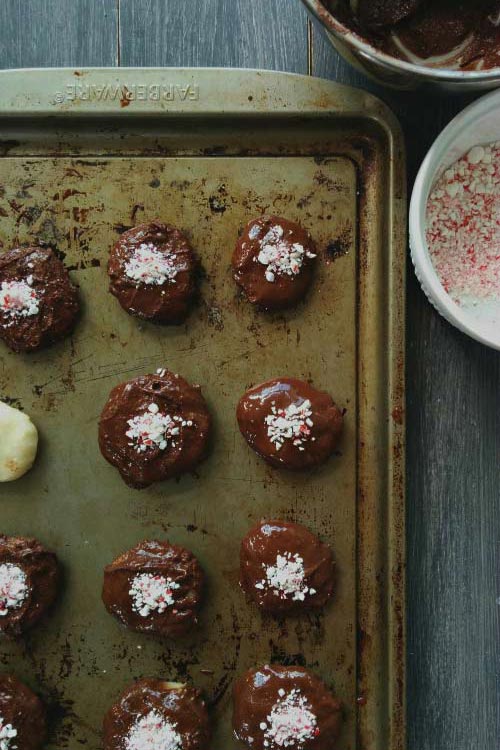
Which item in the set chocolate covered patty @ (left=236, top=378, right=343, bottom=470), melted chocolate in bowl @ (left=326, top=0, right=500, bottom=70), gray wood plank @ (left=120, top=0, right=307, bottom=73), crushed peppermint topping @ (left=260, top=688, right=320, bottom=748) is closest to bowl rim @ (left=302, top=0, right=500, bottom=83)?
melted chocolate in bowl @ (left=326, top=0, right=500, bottom=70)

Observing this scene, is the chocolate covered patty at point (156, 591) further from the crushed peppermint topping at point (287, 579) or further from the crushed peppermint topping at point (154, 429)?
the crushed peppermint topping at point (154, 429)

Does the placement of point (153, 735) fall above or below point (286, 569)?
below

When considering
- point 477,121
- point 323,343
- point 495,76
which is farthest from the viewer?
point 323,343

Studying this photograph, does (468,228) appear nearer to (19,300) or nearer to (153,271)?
(153,271)

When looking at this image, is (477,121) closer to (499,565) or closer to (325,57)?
(325,57)

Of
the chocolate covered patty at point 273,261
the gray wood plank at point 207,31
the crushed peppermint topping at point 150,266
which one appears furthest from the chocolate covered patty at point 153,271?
the gray wood plank at point 207,31

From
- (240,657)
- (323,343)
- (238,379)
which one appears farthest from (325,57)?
(240,657)

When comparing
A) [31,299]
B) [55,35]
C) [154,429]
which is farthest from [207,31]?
[154,429]
